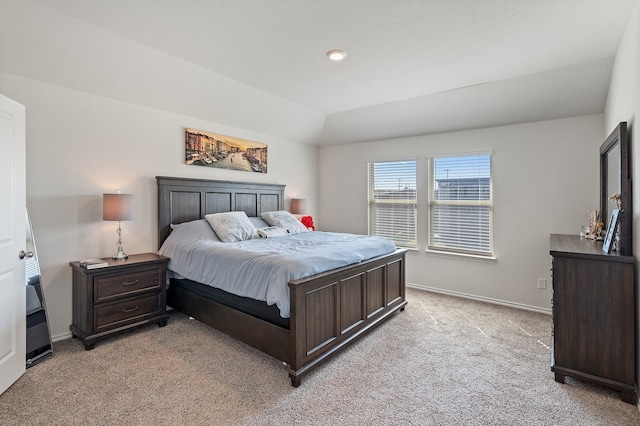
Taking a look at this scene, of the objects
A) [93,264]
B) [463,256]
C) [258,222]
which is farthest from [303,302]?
[463,256]

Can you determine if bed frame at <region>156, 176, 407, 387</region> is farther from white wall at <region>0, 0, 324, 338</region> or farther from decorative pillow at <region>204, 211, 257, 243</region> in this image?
decorative pillow at <region>204, 211, 257, 243</region>

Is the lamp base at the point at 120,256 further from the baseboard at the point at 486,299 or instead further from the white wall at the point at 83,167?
the baseboard at the point at 486,299

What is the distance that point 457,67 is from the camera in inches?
121

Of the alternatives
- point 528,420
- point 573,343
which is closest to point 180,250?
point 528,420

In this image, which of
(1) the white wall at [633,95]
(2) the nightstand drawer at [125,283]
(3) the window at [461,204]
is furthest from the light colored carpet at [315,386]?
(3) the window at [461,204]

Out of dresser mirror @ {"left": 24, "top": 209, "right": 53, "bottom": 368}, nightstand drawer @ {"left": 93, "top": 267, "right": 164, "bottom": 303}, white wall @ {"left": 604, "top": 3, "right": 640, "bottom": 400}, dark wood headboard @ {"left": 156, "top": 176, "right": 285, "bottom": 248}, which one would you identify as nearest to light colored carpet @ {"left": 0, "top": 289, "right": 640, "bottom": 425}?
dresser mirror @ {"left": 24, "top": 209, "right": 53, "bottom": 368}

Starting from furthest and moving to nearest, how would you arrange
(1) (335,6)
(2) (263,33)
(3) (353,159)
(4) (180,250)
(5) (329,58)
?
1. (3) (353,159)
2. (4) (180,250)
3. (5) (329,58)
4. (2) (263,33)
5. (1) (335,6)

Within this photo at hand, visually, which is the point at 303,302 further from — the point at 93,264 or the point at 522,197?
the point at 522,197

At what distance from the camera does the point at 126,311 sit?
119 inches

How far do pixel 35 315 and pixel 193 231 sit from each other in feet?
4.88

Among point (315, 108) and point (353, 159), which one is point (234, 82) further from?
point (353, 159)

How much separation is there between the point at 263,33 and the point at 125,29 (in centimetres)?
109

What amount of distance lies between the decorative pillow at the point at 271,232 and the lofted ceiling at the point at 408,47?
5.62 ft

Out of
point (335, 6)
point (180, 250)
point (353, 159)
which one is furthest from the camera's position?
point (353, 159)
